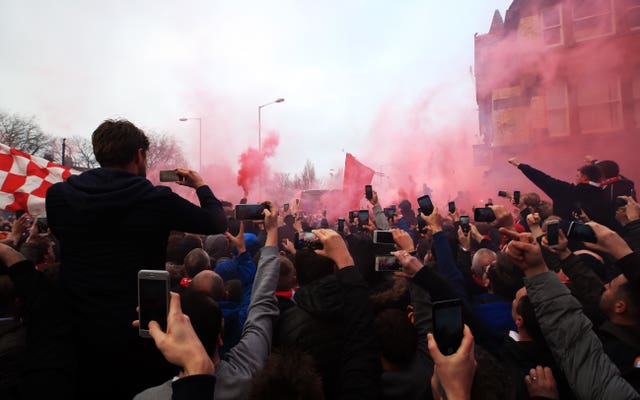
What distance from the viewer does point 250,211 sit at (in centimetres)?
282

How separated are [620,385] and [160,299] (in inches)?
80.9

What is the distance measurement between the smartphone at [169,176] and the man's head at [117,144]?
0.35m

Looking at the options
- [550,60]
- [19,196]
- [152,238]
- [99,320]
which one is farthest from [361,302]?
[550,60]

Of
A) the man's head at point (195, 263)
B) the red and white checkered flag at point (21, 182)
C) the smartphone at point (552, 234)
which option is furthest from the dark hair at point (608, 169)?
the red and white checkered flag at point (21, 182)

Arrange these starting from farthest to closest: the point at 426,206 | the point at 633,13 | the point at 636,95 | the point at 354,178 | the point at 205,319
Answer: the point at 636,95
the point at 633,13
the point at 354,178
the point at 426,206
the point at 205,319

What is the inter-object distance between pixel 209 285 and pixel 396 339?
5.42 feet

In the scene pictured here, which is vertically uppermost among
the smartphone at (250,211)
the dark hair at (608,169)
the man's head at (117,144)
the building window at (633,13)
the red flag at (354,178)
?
the building window at (633,13)

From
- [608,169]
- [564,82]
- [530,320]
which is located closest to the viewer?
[530,320]

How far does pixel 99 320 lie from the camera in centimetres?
193

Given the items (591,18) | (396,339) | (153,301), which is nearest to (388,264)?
(396,339)

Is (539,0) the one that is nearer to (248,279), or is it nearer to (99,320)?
(248,279)

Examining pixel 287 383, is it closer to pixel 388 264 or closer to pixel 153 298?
pixel 153 298

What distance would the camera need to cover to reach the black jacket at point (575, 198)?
18.7 feet

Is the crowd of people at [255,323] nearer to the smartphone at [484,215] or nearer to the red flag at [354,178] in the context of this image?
the smartphone at [484,215]
